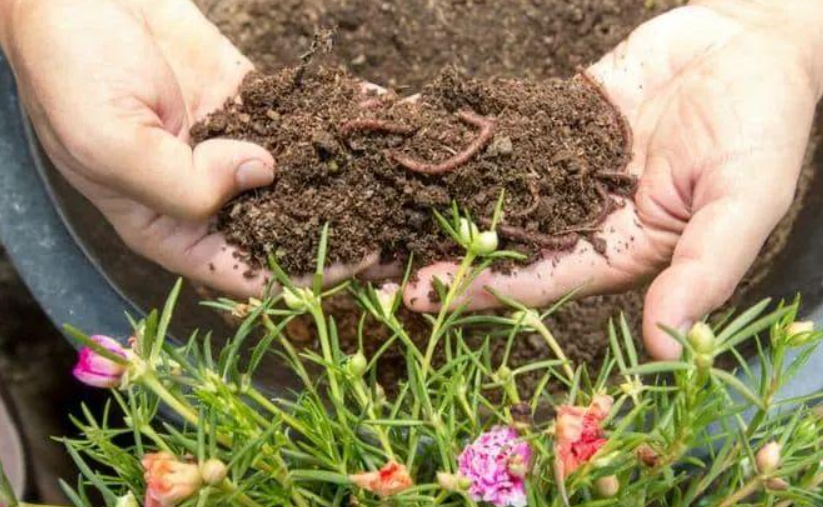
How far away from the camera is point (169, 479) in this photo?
575 mm

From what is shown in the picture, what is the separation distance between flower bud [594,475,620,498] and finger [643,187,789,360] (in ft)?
0.77

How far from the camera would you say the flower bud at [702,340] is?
0.56 m

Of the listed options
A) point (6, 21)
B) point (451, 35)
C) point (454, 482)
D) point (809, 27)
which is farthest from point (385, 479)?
point (451, 35)

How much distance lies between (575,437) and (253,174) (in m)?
0.60

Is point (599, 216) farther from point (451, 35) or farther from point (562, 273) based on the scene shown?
point (451, 35)

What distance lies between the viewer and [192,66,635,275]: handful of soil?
107 cm

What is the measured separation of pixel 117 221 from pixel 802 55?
970 mm

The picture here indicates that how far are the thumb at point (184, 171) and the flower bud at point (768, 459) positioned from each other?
2.13ft

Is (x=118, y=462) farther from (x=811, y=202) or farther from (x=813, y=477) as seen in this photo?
(x=811, y=202)

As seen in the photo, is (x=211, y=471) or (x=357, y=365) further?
(x=357, y=365)

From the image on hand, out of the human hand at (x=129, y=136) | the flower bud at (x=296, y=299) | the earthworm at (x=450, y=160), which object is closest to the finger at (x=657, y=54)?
the earthworm at (x=450, y=160)

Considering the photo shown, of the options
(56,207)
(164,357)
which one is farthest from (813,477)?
(56,207)

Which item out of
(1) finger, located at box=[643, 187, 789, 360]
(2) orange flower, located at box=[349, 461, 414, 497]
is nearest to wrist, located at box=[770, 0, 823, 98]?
(1) finger, located at box=[643, 187, 789, 360]

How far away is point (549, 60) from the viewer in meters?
1.65
